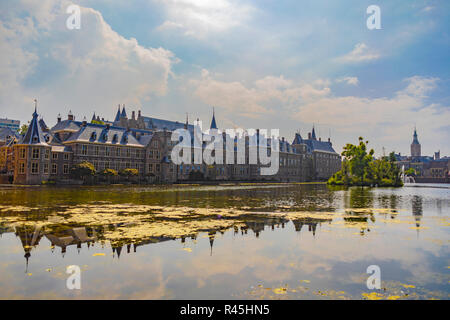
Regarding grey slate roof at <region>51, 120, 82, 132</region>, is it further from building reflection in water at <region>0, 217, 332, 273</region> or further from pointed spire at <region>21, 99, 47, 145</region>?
building reflection in water at <region>0, 217, 332, 273</region>

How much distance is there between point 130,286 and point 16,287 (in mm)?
1947

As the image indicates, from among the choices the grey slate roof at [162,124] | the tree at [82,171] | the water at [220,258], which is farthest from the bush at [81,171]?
the water at [220,258]

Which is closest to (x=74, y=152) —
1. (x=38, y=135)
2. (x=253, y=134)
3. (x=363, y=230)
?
(x=38, y=135)

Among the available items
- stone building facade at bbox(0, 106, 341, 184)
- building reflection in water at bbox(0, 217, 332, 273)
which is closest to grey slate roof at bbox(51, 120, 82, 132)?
stone building facade at bbox(0, 106, 341, 184)

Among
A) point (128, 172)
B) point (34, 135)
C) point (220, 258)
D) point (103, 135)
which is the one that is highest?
point (103, 135)

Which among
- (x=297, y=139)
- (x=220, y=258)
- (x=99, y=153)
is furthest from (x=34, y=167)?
(x=297, y=139)

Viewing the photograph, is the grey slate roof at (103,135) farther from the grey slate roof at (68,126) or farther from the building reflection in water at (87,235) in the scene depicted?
the building reflection in water at (87,235)

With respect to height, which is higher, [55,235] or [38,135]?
[38,135]

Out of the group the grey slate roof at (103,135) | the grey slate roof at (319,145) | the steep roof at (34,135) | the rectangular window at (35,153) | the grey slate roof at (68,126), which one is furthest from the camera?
the grey slate roof at (319,145)

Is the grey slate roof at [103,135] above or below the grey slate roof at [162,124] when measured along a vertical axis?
below

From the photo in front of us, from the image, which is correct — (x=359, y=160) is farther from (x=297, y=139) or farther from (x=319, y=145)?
(x=319, y=145)

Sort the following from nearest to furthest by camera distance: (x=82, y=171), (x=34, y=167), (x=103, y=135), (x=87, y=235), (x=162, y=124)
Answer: (x=87, y=235), (x=34, y=167), (x=82, y=171), (x=103, y=135), (x=162, y=124)
